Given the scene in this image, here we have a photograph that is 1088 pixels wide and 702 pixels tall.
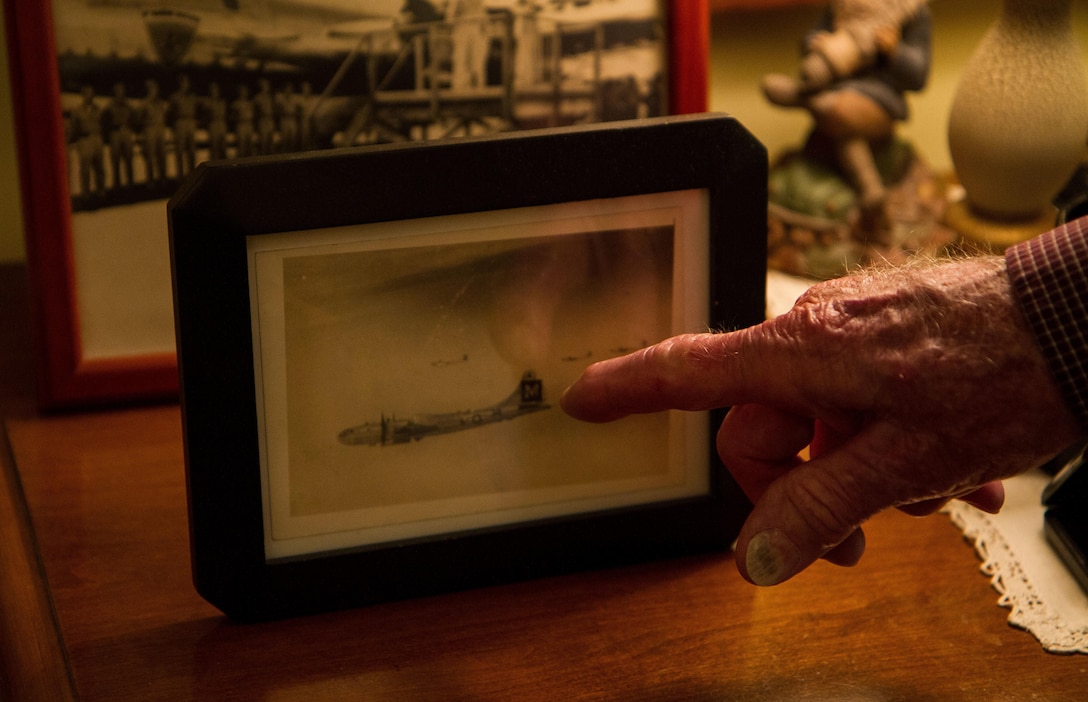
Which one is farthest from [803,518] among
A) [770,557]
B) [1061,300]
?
[1061,300]

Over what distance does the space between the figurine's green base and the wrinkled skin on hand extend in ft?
1.65

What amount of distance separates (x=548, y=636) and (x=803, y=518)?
19cm

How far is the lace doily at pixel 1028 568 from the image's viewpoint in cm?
69

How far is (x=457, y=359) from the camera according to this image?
702 millimetres

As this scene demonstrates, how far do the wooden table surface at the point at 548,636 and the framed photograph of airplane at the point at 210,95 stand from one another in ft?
0.69

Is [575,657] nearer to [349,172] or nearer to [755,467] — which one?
[755,467]

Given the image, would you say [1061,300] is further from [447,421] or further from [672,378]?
[447,421]

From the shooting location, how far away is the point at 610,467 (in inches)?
29.1

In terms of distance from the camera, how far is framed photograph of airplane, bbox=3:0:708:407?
2.96 feet

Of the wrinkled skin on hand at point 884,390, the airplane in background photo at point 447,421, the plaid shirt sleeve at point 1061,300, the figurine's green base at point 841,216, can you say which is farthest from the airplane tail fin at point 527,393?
the figurine's green base at point 841,216

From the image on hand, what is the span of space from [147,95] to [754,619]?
0.62m

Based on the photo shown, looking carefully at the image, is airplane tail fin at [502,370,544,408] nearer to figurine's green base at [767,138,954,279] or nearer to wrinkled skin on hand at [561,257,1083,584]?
wrinkled skin on hand at [561,257,1083,584]

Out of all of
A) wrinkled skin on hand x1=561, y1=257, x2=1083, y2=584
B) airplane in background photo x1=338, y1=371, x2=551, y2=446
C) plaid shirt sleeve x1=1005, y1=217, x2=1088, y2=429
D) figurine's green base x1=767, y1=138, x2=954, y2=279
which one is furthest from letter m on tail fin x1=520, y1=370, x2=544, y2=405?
figurine's green base x1=767, y1=138, x2=954, y2=279

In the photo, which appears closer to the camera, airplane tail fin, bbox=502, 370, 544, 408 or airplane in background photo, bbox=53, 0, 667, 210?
airplane tail fin, bbox=502, 370, 544, 408
